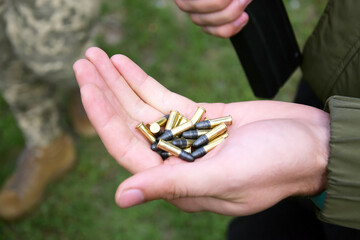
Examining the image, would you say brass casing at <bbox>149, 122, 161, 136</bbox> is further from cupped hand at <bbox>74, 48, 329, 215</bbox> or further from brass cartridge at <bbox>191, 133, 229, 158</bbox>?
brass cartridge at <bbox>191, 133, 229, 158</bbox>

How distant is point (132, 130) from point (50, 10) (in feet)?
5.43

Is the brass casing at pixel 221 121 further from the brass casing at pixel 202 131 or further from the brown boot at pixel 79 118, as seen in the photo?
the brown boot at pixel 79 118

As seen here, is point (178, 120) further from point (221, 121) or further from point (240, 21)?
point (240, 21)

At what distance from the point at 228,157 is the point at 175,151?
20.7 inches

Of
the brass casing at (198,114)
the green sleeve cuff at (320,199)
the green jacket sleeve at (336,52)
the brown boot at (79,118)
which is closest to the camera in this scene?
the green sleeve cuff at (320,199)

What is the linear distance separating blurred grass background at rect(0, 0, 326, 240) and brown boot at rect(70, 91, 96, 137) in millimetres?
113

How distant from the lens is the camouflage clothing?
3.28 meters

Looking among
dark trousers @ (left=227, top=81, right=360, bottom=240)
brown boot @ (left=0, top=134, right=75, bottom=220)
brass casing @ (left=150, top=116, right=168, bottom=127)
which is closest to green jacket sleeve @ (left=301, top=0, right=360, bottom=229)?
dark trousers @ (left=227, top=81, right=360, bottom=240)

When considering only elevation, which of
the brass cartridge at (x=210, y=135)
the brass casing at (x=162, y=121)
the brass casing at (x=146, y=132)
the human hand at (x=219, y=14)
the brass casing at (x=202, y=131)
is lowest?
the brass casing at (x=202, y=131)

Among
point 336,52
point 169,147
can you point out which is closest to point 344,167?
point 336,52

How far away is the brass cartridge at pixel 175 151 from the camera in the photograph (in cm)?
216

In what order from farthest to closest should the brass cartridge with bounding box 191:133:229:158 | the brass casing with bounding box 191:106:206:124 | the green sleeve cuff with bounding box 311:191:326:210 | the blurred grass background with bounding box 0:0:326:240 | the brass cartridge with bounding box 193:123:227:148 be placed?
1. the blurred grass background with bounding box 0:0:326:240
2. the brass casing with bounding box 191:106:206:124
3. the brass cartridge with bounding box 193:123:227:148
4. the brass cartridge with bounding box 191:133:229:158
5. the green sleeve cuff with bounding box 311:191:326:210

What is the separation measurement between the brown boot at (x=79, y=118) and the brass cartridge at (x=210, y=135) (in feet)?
8.44

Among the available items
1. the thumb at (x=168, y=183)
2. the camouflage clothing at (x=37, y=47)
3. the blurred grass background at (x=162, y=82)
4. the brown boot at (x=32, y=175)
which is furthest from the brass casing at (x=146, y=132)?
the brown boot at (x=32, y=175)
